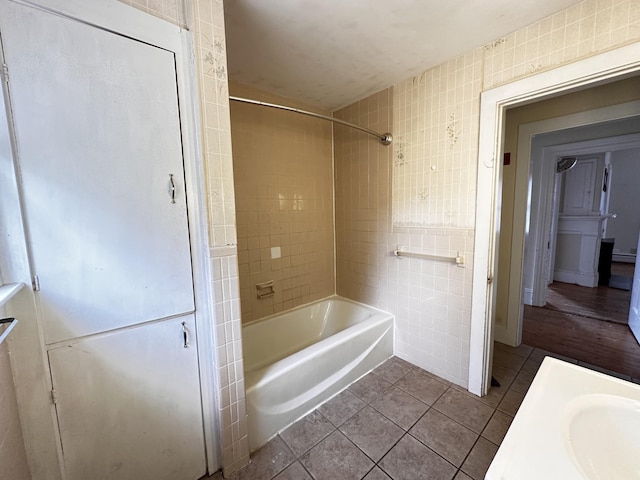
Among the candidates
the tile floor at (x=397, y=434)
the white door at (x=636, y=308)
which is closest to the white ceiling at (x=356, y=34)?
the tile floor at (x=397, y=434)

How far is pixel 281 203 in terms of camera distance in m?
2.31

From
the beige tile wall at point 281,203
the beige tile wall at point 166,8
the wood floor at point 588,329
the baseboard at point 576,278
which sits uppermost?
the beige tile wall at point 166,8

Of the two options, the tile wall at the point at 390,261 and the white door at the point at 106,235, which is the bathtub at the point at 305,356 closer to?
the tile wall at the point at 390,261

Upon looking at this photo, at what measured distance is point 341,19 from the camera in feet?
4.37

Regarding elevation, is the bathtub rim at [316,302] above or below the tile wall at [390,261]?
below

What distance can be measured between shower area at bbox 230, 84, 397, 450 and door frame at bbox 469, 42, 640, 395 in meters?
0.70

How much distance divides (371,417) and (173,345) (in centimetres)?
127

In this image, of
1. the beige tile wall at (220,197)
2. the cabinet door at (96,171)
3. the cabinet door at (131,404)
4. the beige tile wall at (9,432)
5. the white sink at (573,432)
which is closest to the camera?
the white sink at (573,432)

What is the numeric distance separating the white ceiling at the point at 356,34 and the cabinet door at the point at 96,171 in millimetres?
615

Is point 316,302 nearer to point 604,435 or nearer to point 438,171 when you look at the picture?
point 438,171

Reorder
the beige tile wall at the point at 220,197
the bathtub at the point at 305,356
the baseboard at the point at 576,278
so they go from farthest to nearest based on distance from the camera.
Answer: the baseboard at the point at 576,278 < the bathtub at the point at 305,356 < the beige tile wall at the point at 220,197

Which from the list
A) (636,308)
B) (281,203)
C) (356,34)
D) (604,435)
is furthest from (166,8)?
(636,308)

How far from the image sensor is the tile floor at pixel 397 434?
4.27 feet

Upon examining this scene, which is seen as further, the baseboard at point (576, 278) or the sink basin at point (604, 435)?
the baseboard at point (576, 278)
